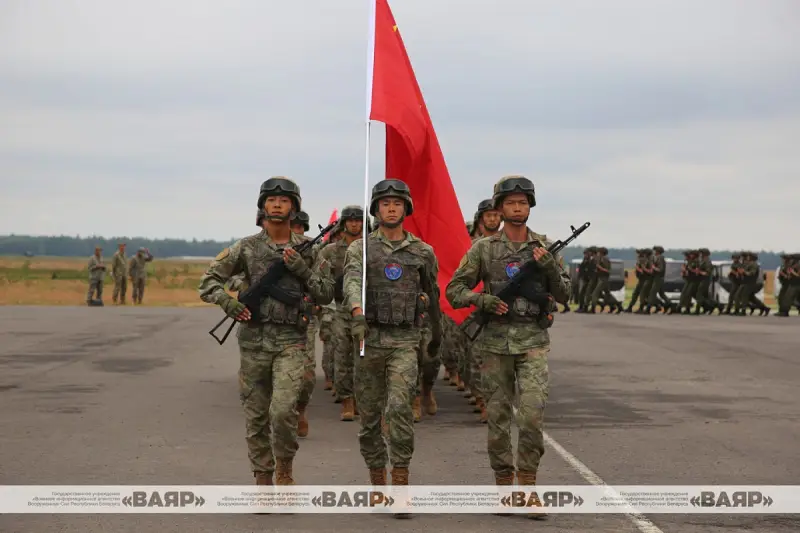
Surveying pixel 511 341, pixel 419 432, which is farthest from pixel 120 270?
pixel 511 341

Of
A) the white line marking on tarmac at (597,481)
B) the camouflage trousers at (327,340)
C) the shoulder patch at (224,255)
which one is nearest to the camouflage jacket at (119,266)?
the camouflage trousers at (327,340)

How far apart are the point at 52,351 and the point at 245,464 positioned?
13178 mm

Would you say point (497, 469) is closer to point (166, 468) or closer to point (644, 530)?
point (644, 530)

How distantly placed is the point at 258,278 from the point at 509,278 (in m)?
1.75

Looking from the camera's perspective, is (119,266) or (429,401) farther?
(119,266)

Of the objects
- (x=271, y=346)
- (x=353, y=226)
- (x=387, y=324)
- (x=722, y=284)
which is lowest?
(x=722, y=284)

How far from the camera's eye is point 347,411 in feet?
43.1

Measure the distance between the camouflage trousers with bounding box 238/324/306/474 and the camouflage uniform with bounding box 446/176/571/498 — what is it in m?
1.28

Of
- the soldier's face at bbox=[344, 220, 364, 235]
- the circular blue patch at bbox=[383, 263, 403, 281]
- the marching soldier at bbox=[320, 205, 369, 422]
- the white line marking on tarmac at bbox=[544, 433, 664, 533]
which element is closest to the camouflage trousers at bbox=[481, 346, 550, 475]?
the white line marking on tarmac at bbox=[544, 433, 664, 533]

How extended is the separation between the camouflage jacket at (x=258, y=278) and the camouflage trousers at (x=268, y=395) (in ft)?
0.12

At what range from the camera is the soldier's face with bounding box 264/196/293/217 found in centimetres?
848

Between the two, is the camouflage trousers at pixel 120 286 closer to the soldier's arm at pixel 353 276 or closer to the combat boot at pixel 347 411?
the combat boot at pixel 347 411

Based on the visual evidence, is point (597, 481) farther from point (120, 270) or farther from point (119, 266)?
point (120, 270)

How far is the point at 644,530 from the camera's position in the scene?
753cm
